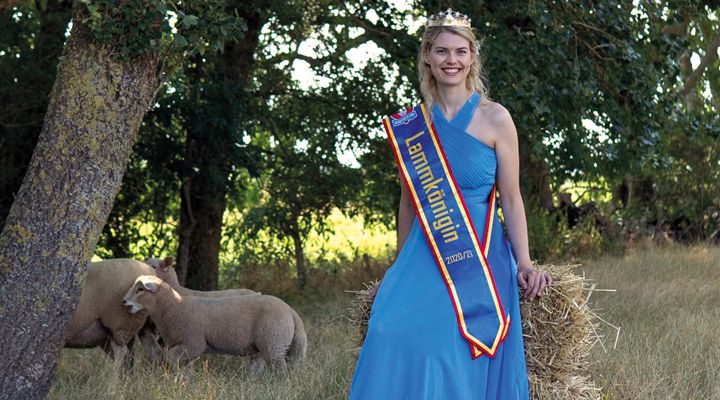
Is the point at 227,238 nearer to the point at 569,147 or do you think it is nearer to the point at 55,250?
the point at 569,147

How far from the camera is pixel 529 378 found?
169 inches

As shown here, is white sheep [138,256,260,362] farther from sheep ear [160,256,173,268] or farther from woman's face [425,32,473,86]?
woman's face [425,32,473,86]

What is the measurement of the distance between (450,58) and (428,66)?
17 cm

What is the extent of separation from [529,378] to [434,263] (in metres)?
0.77

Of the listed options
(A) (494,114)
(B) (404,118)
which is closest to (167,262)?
(B) (404,118)

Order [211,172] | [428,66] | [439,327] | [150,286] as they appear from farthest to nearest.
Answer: [211,172] → [150,286] → [428,66] → [439,327]

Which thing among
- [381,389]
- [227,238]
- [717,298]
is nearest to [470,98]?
[381,389]

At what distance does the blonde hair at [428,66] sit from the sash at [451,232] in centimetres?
10

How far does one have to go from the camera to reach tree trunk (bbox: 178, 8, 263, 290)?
9.43 m

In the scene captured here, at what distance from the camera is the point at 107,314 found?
6664mm

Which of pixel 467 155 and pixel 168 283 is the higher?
pixel 467 155

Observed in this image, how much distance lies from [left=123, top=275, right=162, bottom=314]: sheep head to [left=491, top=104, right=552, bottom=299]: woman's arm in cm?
322

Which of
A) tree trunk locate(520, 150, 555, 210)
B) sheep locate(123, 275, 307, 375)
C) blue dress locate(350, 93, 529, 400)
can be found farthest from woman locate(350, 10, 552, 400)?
tree trunk locate(520, 150, 555, 210)

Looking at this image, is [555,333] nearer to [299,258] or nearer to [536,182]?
[299,258]
